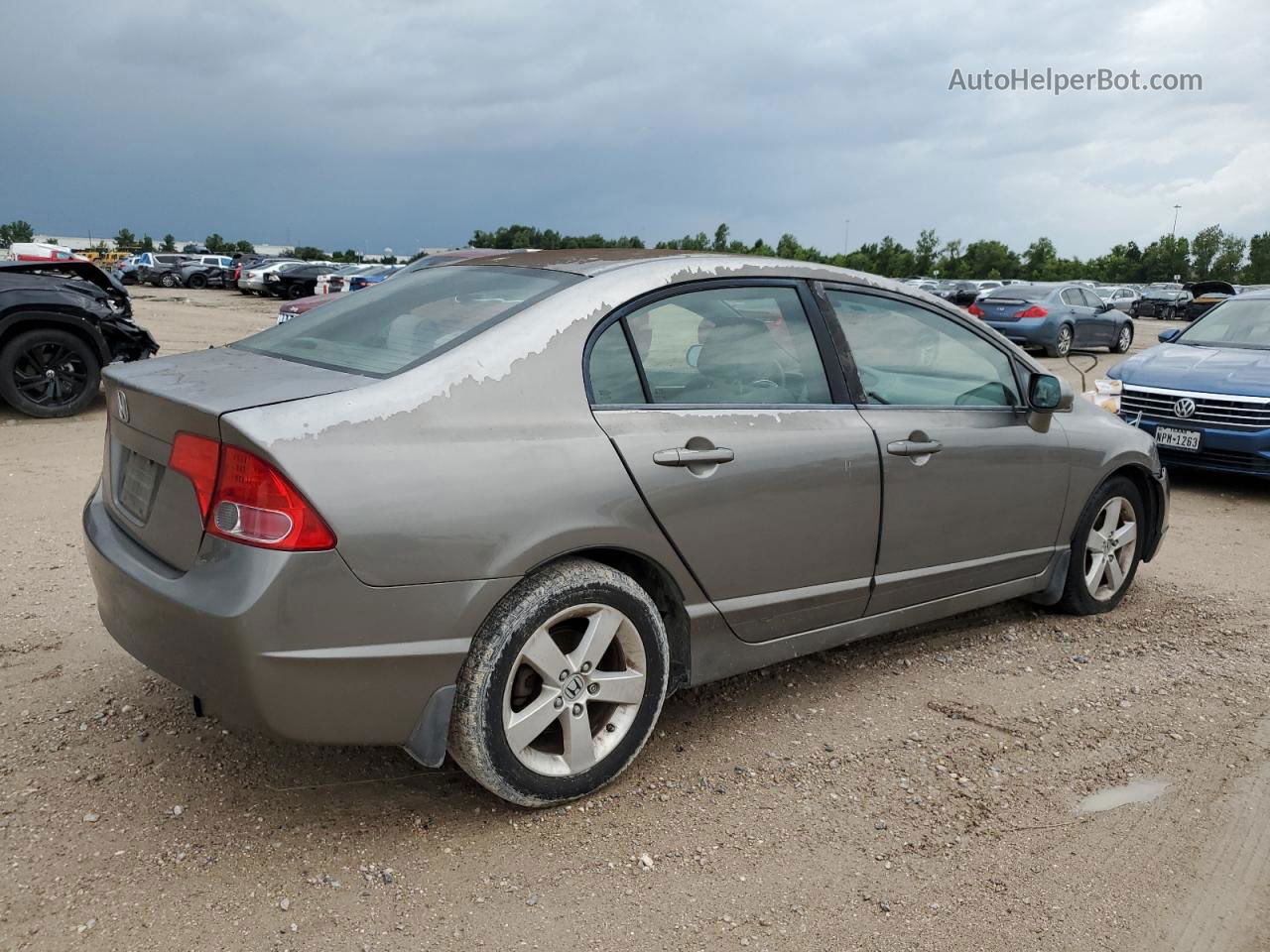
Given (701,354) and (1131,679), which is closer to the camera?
(701,354)

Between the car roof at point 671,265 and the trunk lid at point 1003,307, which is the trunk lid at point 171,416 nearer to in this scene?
the car roof at point 671,265

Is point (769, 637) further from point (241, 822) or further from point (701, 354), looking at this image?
point (241, 822)

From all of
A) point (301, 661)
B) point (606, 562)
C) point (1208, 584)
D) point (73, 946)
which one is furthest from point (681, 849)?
point (1208, 584)

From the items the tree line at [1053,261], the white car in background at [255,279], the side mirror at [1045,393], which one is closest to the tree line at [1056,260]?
the tree line at [1053,261]

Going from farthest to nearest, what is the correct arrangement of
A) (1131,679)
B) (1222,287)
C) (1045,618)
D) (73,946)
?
(1222,287) → (1045,618) → (1131,679) → (73,946)

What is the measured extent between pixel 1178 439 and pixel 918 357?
4.78 meters

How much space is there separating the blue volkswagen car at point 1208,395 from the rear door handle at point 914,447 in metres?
4.85

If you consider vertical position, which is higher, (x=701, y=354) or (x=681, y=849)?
(x=701, y=354)

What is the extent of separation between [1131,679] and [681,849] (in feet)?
7.24

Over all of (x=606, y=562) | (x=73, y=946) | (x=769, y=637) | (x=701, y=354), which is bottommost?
(x=73, y=946)

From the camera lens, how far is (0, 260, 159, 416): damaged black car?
902 centimetres

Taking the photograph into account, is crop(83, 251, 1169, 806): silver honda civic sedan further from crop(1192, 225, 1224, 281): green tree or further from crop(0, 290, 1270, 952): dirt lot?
crop(1192, 225, 1224, 281): green tree

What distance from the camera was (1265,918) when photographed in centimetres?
260

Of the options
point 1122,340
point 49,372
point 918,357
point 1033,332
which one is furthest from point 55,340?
point 1122,340
